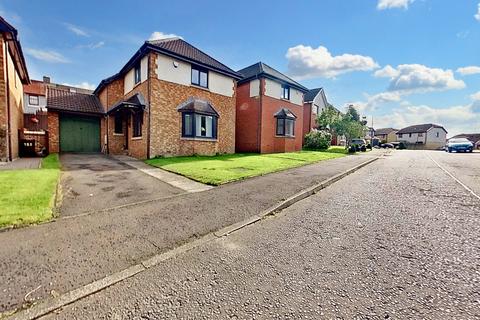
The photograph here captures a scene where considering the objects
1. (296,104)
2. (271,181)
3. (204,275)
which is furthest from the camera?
(296,104)

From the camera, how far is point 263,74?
20344 mm

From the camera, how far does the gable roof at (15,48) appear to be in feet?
35.8

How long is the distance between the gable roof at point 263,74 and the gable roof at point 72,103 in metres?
13.0

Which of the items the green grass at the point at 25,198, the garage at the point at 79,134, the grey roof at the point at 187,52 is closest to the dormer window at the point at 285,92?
the grey roof at the point at 187,52

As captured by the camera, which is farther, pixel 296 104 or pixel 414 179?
pixel 296 104

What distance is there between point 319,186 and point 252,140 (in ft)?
46.4

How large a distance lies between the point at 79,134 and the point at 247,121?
14.0 metres

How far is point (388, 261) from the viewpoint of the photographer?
3.29 metres

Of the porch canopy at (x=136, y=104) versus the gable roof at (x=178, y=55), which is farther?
the porch canopy at (x=136, y=104)

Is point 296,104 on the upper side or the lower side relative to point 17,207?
upper

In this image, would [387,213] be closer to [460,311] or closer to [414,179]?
[460,311]

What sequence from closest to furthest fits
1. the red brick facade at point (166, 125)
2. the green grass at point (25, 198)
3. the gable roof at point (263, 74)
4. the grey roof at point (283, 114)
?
the green grass at point (25, 198), the red brick facade at point (166, 125), the gable roof at point (263, 74), the grey roof at point (283, 114)

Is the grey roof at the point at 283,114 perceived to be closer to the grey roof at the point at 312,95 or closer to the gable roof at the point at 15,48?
the grey roof at the point at 312,95

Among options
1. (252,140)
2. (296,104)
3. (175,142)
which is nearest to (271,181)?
(175,142)
